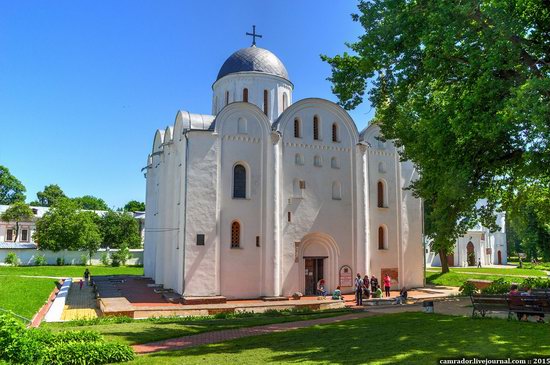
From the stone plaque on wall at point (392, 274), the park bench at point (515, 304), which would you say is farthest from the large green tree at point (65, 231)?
the park bench at point (515, 304)

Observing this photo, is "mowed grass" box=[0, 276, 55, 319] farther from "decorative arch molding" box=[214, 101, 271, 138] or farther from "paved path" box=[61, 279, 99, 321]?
"decorative arch molding" box=[214, 101, 271, 138]

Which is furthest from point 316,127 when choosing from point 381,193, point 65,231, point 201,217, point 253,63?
point 65,231

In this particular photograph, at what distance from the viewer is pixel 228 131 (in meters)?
24.5

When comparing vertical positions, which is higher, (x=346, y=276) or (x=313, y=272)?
(x=313, y=272)

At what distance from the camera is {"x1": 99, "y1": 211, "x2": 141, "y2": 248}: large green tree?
60.6m

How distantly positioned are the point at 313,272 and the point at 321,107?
31.4 ft

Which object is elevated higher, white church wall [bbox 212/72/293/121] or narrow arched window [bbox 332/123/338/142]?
white church wall [bbox 212/72/293/121]

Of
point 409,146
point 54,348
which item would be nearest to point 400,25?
point 409,146

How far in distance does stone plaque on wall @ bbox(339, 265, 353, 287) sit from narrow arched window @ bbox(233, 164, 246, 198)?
7163 mm

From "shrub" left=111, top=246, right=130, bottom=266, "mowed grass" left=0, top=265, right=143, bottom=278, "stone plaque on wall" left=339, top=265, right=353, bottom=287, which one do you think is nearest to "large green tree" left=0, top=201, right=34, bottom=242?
"mowed grass" left=0, top=265, right=143, bottom=278

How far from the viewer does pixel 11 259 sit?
4953 cm

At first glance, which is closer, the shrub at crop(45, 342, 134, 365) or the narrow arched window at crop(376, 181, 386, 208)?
the shrub at crop(45, 342, 134, 365)

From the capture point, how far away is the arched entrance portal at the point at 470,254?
53.8 meters

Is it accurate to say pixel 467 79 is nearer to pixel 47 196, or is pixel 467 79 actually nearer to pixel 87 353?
pixel 87 353
